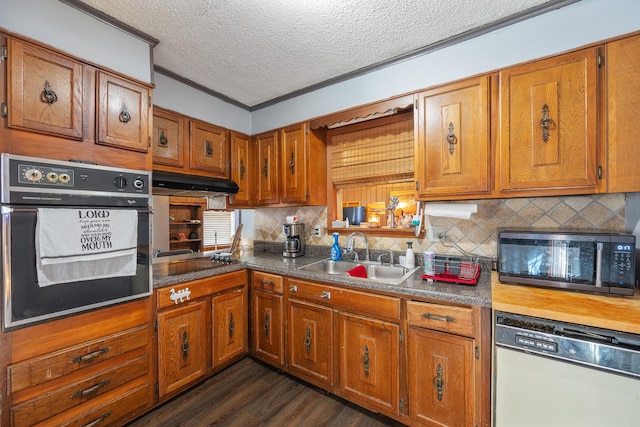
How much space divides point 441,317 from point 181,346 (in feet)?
5.93

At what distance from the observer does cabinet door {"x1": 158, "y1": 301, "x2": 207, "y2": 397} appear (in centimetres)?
187

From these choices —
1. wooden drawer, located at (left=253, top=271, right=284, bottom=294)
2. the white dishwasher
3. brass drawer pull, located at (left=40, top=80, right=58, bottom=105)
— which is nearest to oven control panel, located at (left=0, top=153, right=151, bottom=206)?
→ brass drawer pull, located at (left=40, top=80, right=58, bottom=105)

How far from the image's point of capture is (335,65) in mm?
2207

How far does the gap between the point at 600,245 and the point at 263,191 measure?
2.58 meters

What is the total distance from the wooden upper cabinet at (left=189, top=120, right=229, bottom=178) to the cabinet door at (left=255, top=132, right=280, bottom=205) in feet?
1.11

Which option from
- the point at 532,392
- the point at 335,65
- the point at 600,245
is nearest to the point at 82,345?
the point at 532,392

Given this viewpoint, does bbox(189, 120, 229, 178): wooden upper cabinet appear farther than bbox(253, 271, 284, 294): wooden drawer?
Yes

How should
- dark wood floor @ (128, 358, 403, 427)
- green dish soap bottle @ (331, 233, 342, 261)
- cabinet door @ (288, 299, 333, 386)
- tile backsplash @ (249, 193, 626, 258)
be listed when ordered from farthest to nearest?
green dish soap bottle @ (331, 233, 342, 261) < cabinet door @ (288, 299, 333, 386) < dark wood floor @ (128, 358, 403, 427) < tile backsplash @ (249, 193, 626, 258)

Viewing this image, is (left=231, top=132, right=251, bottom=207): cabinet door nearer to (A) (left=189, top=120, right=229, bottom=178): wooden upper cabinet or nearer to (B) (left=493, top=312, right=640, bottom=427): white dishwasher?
(A) (left=189, top=120, right=229, bottom=178): wooden upper cabinet

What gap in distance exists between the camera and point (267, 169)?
9.41 feet

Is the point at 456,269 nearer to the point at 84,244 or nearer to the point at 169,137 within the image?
the point at 84,244

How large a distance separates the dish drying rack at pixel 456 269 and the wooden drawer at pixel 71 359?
1.92 m

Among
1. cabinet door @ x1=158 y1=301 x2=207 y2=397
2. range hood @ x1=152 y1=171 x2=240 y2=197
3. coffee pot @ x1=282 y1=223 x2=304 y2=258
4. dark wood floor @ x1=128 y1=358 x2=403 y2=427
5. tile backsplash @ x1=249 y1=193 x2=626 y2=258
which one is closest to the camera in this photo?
tile backsplash @ x1=249 y1=193 x2=626 y2=258

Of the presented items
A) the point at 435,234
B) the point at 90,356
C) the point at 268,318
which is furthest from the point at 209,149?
the point at 435,234
